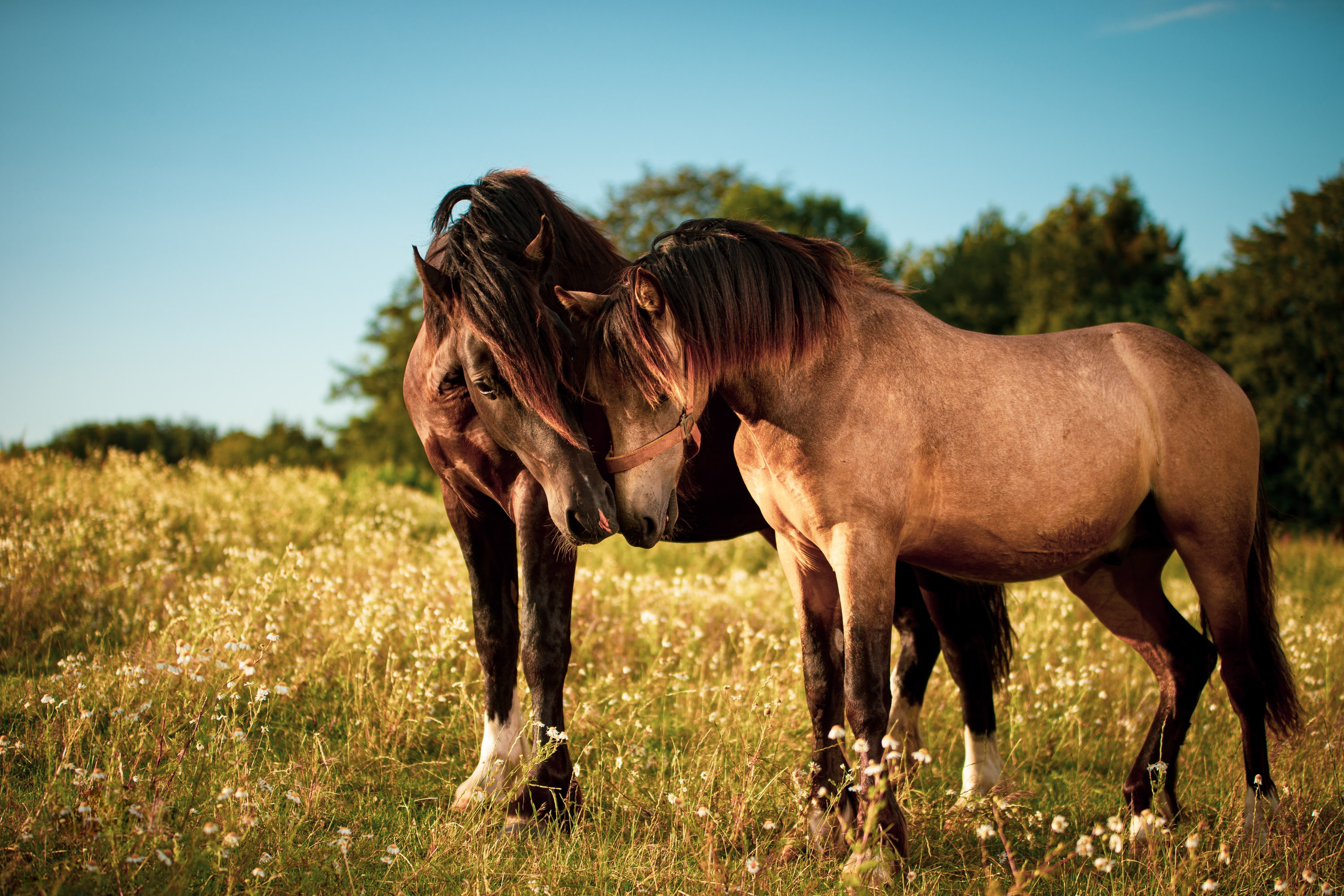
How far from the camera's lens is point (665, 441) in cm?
286

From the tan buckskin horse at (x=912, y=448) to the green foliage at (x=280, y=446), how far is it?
109 feet

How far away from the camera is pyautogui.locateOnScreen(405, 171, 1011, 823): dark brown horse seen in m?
3.04

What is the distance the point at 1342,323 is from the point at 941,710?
19.7 metres

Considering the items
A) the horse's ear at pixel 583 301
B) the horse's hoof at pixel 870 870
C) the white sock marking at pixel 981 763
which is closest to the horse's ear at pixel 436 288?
the horse's ear at pixel 583 301

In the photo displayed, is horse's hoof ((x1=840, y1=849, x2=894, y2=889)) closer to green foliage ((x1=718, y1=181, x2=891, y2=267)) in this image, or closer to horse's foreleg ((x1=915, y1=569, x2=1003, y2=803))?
horse's foreleg ((x1=915, y1=569, x2=1003, y2=803))

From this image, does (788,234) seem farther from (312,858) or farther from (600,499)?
(312,858)

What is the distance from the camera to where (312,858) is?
8.13 feet

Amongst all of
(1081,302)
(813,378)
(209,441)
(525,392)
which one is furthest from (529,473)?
(209,441)

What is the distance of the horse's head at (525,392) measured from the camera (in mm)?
2969

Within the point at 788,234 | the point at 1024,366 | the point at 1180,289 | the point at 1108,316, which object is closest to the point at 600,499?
the point at 788,234

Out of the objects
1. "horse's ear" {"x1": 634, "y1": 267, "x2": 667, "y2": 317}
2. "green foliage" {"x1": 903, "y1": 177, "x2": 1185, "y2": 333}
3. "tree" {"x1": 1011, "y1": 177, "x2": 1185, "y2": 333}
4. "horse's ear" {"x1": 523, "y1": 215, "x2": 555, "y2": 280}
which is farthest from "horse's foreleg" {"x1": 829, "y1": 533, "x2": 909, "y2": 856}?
"tree" {"x1": 1011, "y1": 177, "x2": 1185, "y2": 333}

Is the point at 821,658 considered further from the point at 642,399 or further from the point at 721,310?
the point at 721,310

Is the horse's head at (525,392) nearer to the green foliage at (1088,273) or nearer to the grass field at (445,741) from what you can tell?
the grass field at (445,741)

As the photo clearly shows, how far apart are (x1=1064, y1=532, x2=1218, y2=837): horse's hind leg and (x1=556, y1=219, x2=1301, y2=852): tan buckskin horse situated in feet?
0.06
